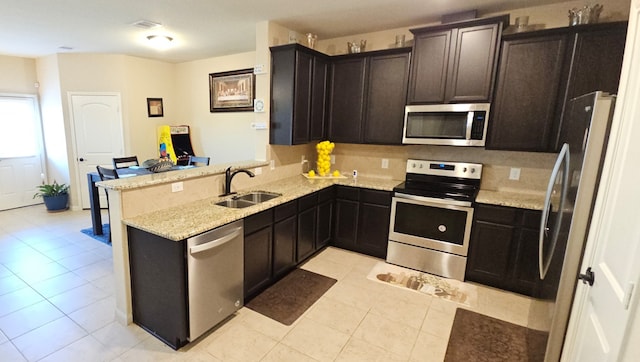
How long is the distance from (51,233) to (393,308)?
4711 millimetres

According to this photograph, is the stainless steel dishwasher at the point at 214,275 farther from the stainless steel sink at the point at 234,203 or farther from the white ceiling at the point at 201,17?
the white ceiling at the point at 201,17

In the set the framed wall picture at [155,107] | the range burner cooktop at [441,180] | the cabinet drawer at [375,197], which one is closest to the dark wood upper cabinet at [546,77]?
the range burner cooktop at [441,180]

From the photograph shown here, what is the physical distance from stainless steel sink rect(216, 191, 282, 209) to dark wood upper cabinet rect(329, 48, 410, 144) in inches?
51.6

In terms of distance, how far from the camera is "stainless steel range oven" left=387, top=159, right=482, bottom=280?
3.02m

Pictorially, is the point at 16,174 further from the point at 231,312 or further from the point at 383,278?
the point at 383,278

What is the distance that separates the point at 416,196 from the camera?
315cm

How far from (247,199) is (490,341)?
2421 mm

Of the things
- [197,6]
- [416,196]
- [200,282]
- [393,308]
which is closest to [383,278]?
[393,308]

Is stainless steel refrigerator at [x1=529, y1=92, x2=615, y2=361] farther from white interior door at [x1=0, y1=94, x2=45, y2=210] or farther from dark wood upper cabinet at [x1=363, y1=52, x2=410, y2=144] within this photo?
white interior door at [x1=0, y1=94, x2=45, y2=210]

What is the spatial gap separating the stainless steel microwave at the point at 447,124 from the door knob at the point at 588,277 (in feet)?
6.00

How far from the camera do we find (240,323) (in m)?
2.37

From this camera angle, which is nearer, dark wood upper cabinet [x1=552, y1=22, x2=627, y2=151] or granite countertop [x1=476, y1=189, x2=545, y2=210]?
dark wood upper cabinet [x1=552, y1=22, x2=627, y2=151]

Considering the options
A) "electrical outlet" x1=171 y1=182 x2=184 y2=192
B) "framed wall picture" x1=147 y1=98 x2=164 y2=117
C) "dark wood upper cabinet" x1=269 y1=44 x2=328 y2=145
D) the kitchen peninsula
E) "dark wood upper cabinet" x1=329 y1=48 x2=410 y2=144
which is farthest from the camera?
"framed wall picture" x1=147 y1=98 x2=164 y2=117

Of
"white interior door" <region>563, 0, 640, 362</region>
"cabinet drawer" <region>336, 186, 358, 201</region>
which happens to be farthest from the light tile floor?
"white interior door" <region>563, 0, 640, 362</region>
